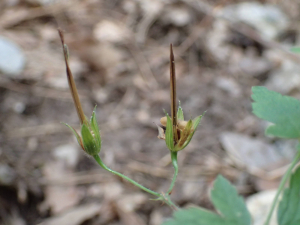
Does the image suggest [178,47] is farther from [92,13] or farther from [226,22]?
[92,13]

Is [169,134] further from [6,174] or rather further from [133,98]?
[133,98]

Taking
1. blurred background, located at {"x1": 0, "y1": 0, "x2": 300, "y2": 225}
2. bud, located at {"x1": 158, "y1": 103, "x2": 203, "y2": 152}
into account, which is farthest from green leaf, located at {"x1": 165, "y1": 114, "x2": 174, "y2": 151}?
blurred background, located at {"x1": 0, "y1": 0, "x2": 300, "y2": 225}

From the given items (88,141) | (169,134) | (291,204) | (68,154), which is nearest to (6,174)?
(68,154)

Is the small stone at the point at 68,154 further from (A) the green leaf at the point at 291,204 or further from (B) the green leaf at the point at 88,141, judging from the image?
(A) the green leaf at the point at 291,204

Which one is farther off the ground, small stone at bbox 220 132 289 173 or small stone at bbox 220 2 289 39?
small stone at bbox 220 2 289 39

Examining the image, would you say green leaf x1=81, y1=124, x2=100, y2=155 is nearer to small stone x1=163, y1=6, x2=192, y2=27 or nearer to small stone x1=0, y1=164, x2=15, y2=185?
small stone x1=0, y1=164, x2=15, y2=185

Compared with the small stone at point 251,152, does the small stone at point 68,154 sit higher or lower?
lower

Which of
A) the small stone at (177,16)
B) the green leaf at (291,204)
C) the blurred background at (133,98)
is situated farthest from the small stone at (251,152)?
the small stone at (177,16)
